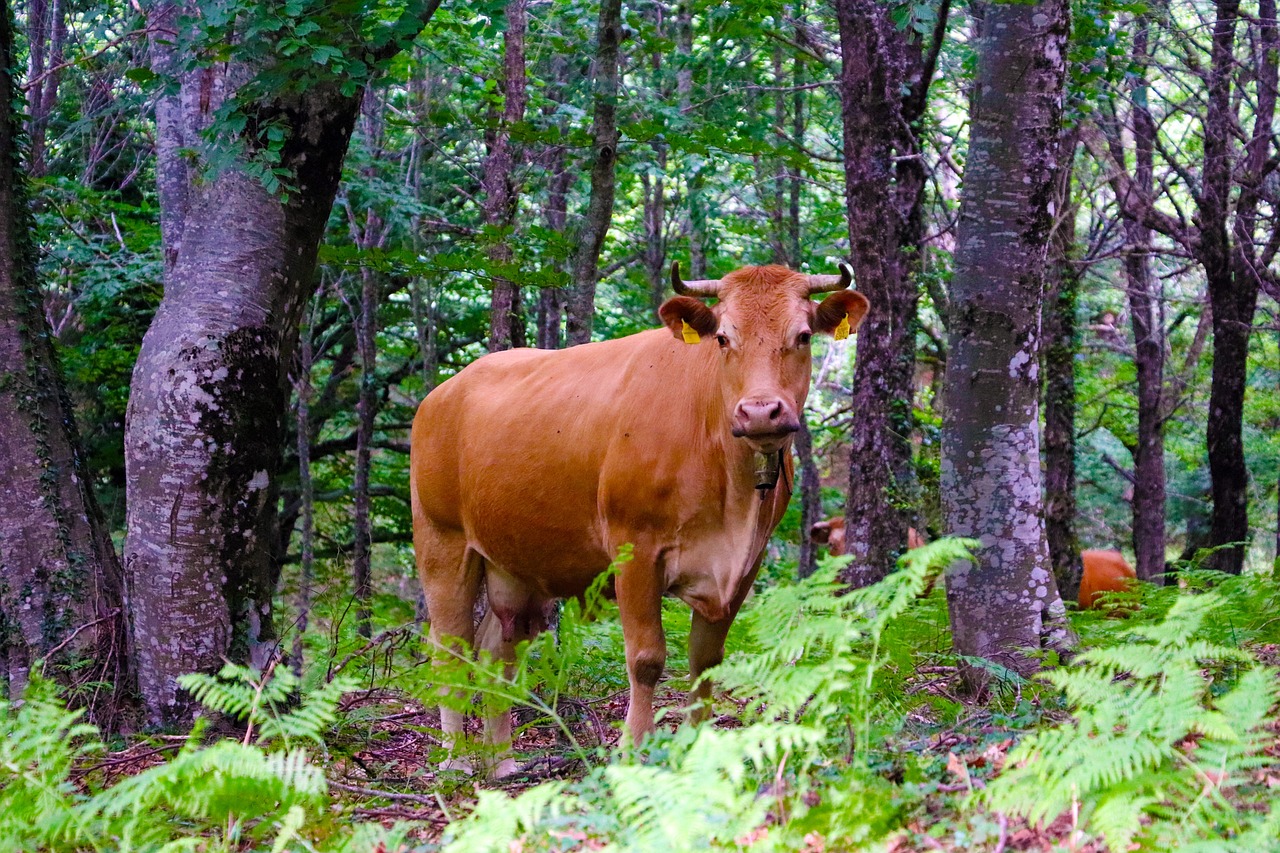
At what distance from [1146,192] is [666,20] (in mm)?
7915

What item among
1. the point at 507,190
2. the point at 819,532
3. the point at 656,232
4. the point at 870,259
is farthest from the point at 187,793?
the point at 656,232

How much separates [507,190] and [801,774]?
890 centimetres

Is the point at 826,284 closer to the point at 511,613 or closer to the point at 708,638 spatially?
the point at 708,638

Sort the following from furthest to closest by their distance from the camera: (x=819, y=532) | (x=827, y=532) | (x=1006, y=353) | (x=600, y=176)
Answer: (x=827, y=532), (x=819, y=532), (x=600, y=176), (x=1006, y=353)

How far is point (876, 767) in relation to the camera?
3893 millimetres

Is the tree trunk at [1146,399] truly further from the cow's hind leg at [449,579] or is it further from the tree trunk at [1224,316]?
the cow's hind leg at [449,579]

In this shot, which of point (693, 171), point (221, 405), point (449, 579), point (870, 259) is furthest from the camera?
point (693, 171)

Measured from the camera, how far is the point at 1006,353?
5969 millimetres

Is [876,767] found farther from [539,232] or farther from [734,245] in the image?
[734,245]

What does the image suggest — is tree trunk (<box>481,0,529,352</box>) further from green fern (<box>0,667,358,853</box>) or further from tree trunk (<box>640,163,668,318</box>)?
green fern (<box>0,667,358,853</box>)

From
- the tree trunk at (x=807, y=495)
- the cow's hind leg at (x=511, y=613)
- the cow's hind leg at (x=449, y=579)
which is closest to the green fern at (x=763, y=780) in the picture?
the cow's hind leg at (x=511, y=613)

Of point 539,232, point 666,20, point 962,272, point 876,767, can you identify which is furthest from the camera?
point 666,20

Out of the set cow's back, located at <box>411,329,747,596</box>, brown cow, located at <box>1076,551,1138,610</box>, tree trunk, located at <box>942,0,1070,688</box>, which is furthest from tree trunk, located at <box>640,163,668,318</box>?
tree trunk, located at <box>942,0,1070,688</box>

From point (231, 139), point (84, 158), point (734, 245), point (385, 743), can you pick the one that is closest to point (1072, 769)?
point (385, 743)
